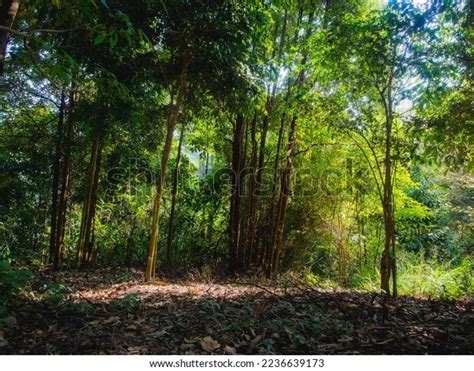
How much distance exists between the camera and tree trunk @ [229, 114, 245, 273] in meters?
6.06

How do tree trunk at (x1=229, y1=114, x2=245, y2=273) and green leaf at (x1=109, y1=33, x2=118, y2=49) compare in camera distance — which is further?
tree trunk at (x1=229, y1=114, x2=245, y2=273)

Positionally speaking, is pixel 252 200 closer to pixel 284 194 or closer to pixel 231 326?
pixel 284 194

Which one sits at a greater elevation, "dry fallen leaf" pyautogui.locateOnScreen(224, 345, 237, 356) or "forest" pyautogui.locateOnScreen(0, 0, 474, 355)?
"forest" pyautogui.locateOnScreen(0, 0, 474, 355)

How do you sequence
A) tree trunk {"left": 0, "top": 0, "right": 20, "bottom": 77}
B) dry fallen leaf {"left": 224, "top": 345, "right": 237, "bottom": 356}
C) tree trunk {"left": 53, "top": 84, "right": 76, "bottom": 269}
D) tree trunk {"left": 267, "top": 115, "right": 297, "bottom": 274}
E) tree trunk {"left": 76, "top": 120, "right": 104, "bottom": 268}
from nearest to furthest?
dry fallen leaf {"left": 224, "top": 345, "right": 237, "bottom": 356}
tree trunk {"left": 0, "top": 0, "right": 20, "bottom": 77}
tree trunk {"left": 53, "top": 84, "right": 76, "bottom": 269}
tree trunk {"left": 76, "top": 120, "right": 104, "bottom": 268}
tree trunk {"left": 267, "top": 115, "right": 297, "bottom": 274}

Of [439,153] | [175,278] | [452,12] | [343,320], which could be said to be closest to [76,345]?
[343,320]

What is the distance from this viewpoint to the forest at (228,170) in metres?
2.32

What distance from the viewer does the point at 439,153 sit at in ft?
12.2

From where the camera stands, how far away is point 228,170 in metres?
6.95

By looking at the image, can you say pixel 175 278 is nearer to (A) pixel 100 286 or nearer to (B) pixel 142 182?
(A) pixel 100 286

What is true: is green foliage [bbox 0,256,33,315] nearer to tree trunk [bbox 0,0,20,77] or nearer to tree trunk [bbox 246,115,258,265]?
tree trunk [bbox 0,0,20,77]

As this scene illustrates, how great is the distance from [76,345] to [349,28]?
381cm

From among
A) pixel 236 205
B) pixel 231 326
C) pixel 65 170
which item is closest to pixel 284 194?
pixel 236 205

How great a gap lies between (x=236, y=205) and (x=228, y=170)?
107 centimetres

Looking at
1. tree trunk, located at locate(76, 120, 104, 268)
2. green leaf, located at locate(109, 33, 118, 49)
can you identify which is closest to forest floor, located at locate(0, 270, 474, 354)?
green leaf, located at locate(109, 33, 118, 49)
